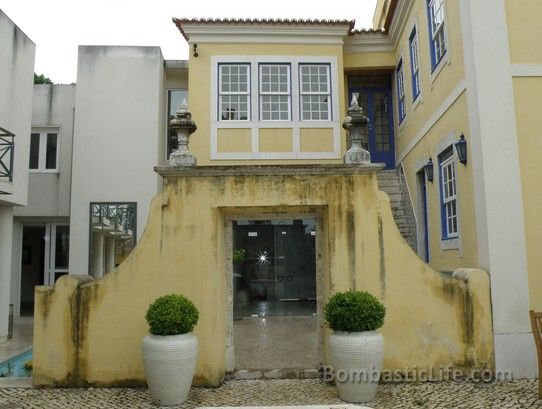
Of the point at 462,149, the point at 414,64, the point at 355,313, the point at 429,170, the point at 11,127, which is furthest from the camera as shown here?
the point at 414,64

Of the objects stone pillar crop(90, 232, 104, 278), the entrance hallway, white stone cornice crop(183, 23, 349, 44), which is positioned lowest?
the entrance hallway

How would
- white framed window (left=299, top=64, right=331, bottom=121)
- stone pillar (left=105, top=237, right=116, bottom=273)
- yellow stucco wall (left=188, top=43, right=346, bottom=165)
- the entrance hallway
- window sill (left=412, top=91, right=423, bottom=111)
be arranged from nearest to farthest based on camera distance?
the entrance hallway → window sill (left=412, top=91, right=423, bottom=111) → yellow stucco wall (left=188, top=43, right=346, bottom=165) → white framed window (left=299, top=64, right=331, bottom=121) → stone pillar (left=105, top=237, right=116, bottom=273)

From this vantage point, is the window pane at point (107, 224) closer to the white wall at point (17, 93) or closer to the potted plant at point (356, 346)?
the white wall at point (17, 93)

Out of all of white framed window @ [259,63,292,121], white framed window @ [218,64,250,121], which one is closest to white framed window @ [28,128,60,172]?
white framed window @ [218,64,250,121]

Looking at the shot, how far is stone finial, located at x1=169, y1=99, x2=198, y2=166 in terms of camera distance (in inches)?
244

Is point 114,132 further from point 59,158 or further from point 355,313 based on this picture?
point 355,313

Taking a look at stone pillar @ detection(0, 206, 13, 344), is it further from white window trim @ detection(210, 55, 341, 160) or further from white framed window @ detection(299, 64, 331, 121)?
white framed window @ detection(299, 64, 331, 121)

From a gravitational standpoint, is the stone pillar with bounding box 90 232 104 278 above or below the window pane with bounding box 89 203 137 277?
below

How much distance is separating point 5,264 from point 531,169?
9.64 m

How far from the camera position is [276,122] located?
11227mm

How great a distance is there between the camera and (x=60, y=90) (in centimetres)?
1308

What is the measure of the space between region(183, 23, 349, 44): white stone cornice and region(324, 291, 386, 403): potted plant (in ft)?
25.7

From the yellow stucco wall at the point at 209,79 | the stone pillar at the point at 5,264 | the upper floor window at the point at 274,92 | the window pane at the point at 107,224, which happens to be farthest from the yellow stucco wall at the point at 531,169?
the stone pillar at the point at 5,264

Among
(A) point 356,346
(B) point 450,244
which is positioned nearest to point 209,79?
(B) point 450,244
